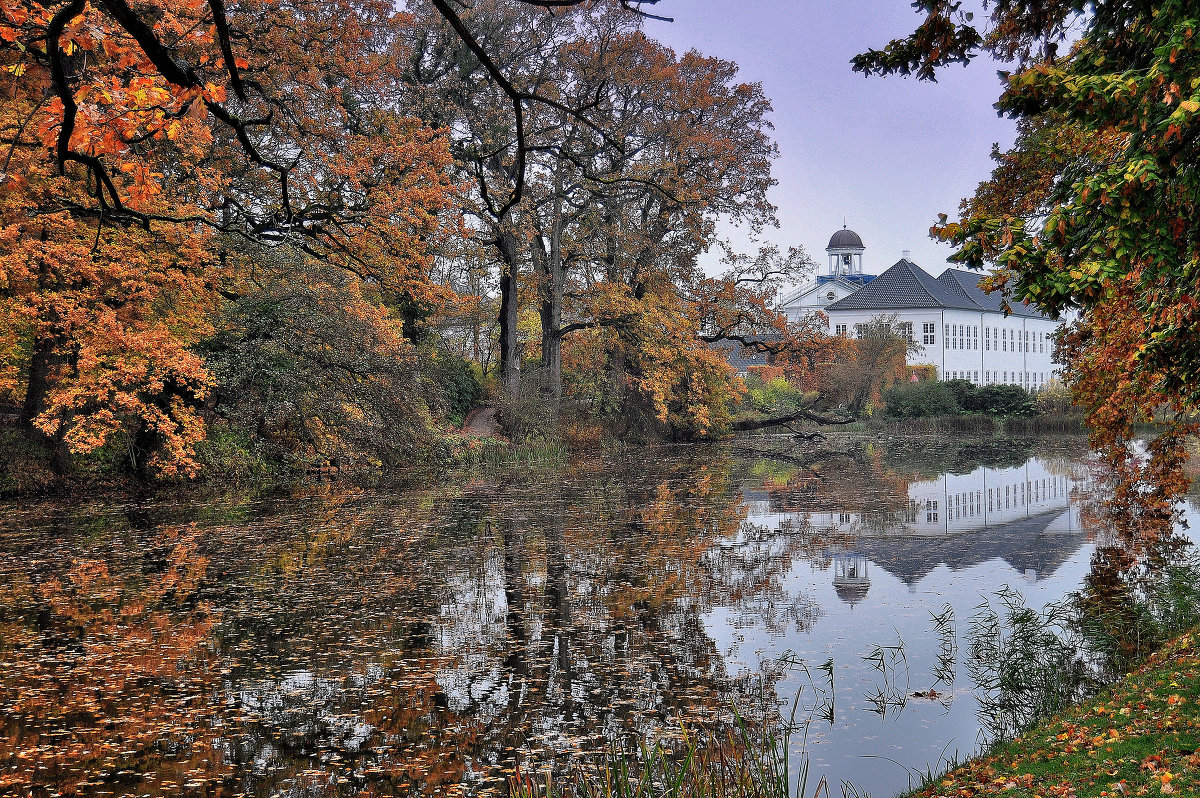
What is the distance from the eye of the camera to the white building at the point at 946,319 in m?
61.5

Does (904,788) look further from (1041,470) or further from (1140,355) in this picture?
(1041,470)

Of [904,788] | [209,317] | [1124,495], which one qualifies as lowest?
[904,788]

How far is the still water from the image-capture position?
545 centimetres

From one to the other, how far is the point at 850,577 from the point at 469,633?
4.64 m

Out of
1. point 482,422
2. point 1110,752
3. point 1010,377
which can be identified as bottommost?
point 1110,752

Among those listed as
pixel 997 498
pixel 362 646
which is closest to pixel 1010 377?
pixel 997 498

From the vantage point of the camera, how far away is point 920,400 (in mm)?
42750

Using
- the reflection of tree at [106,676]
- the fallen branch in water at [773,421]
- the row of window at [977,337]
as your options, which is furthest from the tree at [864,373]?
the reflection of tree at [106,676]

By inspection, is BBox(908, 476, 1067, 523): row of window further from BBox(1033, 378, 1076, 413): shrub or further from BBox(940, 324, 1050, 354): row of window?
BBox(940, 324, 1050, 354): row of window

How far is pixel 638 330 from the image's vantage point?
28188 millimetres

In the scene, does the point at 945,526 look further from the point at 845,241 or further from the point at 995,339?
the point at 845,241

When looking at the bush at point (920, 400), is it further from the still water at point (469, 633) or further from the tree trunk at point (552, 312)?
the still water at point (469, 633)

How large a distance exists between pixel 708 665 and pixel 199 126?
526 inches

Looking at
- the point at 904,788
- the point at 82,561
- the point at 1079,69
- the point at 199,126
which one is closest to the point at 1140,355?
the point at 1079,69
